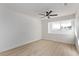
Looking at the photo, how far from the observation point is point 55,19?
112 inches

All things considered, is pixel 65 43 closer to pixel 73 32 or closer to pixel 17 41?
pixel 73 32

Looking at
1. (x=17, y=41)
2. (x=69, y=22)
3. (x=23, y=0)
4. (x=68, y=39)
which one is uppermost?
(x=23, y=0)

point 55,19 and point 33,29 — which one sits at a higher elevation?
point 55,19

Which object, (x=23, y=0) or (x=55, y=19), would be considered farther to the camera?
(x=55, y=19)

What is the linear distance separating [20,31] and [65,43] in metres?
2.18

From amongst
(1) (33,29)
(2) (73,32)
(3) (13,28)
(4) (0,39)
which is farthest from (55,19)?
(4) (0,39)

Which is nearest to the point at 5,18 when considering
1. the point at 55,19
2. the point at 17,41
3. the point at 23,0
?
the point at 17,41

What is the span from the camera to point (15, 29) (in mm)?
3928

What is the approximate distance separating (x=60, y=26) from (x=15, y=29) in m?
2.29

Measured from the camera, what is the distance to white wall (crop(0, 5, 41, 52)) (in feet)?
11.3

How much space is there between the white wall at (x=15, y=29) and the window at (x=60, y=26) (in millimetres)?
855

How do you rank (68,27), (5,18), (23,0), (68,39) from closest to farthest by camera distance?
(23,0) < (68,27) < (68,39) < (5,18)

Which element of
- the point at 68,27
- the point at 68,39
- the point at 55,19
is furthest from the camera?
the point at 68,39

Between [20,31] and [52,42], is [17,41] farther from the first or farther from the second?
[52,42]
